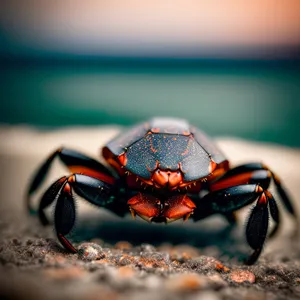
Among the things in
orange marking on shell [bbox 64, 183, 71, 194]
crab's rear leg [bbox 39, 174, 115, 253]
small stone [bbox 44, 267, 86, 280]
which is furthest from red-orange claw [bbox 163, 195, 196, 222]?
small stone [bbox 44, 267, 86, 280]

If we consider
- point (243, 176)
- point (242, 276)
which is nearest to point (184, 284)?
point (242, 276)

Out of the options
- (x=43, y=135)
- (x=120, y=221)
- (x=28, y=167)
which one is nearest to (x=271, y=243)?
(x=120, y=221)

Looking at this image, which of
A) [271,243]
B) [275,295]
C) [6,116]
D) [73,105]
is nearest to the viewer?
[275,295]

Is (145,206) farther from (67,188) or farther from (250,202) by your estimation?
(250,202)

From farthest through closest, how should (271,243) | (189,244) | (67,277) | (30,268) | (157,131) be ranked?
(271,243) → (189,244) → (157,131) → (30,268) → (67,277)

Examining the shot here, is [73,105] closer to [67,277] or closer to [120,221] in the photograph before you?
[120,221]

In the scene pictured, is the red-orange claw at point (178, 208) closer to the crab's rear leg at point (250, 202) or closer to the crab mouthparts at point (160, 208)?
the crab mouthparts at point (160, 208)

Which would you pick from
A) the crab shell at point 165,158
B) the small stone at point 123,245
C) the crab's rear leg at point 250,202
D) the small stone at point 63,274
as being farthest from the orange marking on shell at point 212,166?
the small stone at point 63,274
